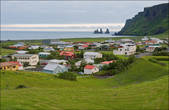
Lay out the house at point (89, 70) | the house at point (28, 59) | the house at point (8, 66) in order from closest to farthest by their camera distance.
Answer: the house at point (8, 66) → the house at point (89, 70) → the house at point (28, 59)

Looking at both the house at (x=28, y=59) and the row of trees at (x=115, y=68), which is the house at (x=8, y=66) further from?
the row of trees at (x=115, y=68)

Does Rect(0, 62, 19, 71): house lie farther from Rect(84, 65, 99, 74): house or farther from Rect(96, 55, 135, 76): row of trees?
Rect(96, 55, 135, 76): row of trees

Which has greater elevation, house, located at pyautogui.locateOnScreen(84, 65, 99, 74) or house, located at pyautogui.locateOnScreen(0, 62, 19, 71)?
house, located at pyautogui.locateOnScreen(0, 62, 19, 71)

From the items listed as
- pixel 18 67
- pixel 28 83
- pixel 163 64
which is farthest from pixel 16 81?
pixel 163 64

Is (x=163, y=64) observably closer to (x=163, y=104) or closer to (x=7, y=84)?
(x=163, y=104)

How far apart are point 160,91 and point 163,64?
22.9 meters

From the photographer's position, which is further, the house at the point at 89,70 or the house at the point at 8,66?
the house at the point at 89,70

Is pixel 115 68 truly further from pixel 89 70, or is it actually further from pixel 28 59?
pixel 28 59

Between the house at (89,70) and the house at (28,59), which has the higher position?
the house at (28,59)

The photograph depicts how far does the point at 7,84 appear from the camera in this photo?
25438mm

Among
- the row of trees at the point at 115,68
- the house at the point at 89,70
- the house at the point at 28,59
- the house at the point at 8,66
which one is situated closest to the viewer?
the row of trees at the point at 115,68

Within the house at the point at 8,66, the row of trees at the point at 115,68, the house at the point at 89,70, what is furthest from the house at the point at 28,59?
the row of trees at the point at 115,68

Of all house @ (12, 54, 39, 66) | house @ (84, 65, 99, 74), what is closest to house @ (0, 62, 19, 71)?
Result: house @ (12, 54, 39, 66)

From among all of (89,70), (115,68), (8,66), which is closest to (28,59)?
(8,66)
